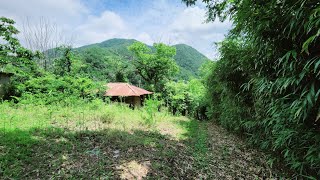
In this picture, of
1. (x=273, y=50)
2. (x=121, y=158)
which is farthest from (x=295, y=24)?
(x=121, y=158)

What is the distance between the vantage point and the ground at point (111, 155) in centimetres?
217

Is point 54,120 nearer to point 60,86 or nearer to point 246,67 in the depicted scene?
point 60,86

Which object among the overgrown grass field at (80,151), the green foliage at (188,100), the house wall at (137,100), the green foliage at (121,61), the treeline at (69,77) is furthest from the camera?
the green foliage at (121,61)

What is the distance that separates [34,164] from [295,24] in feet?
10.4

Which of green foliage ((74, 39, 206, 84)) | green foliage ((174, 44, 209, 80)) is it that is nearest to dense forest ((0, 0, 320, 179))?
green foliage ((74, 39, 206, 84))

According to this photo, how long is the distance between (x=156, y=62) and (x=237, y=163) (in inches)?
687

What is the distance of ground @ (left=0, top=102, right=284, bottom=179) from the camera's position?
217cm

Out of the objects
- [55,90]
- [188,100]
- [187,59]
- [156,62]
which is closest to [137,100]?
[188,100]

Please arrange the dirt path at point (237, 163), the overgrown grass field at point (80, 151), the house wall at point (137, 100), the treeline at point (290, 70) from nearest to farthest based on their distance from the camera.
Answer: the treeline at point (290, 70) → the overgrown grass field at point (80, 151) → the dirt path at point (237, 163) → the house wall at point (137, 100)

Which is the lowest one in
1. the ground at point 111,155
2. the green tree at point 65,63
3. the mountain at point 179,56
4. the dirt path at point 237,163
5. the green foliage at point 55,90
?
the dirt path at point 237,163

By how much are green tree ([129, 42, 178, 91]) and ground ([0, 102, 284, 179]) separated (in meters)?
15.9

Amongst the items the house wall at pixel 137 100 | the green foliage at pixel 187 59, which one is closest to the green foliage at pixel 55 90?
the house wall at pixel 137 100

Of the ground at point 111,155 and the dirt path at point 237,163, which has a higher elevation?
the ground at point 111,155

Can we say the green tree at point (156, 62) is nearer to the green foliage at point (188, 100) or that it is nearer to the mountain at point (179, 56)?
the green foliage at point (188, 100)
